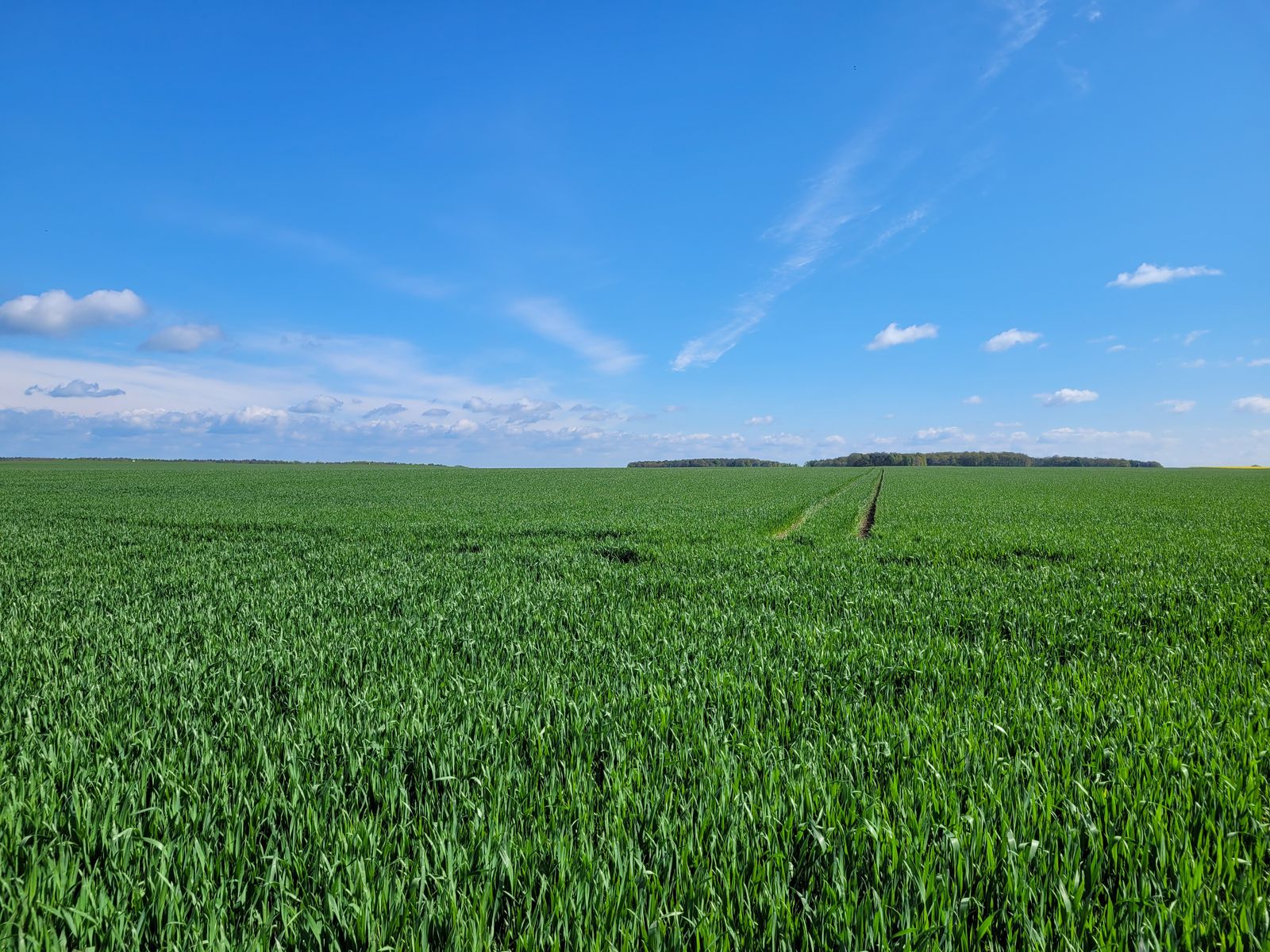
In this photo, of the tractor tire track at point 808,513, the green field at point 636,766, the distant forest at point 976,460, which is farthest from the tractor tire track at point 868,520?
the distant forest at point 976,460

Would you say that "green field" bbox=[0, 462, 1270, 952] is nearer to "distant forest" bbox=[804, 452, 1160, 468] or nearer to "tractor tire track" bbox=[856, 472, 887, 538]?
"tractor tire track" bbox=[856, 472, 887, 538]

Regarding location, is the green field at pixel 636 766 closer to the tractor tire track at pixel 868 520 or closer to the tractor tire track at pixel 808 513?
the tractor tire track at pixel 868 520

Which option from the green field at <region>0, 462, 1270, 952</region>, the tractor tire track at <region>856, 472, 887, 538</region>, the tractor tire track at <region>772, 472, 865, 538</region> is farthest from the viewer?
the tractor tire track at <region>772, 472, 865, 538</region>

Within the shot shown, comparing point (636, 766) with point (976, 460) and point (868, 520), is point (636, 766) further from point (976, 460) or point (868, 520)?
point (976, 460)

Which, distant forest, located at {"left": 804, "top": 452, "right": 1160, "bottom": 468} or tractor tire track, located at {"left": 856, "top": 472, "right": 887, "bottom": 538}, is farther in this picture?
distant forest, located at {"left": 804, "top": 452, "right": 1160, "bottom": 468}

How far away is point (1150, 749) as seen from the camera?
3.88 m

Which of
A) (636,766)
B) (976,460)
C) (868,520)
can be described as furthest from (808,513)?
(976,460)

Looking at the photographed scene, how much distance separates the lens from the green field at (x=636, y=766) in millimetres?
2480

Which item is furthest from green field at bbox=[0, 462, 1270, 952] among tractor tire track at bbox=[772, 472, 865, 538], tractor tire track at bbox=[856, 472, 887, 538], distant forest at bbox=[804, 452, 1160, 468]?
distant forest at bbox=[804, 452, 1160, 468]

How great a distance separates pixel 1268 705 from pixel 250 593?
1242 centimetres

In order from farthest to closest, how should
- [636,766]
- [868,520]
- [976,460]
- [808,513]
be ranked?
[976,460] → [808,513] → [868,520] → [636,766]

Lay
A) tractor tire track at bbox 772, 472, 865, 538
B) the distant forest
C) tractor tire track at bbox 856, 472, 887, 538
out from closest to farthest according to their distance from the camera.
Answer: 1. tractor tire track at bbox 856, 472, 887, 538
2. tractor tire track at bbox 772, 472, 865, 538
3. the distant forest

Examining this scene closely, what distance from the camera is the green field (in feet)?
8.14

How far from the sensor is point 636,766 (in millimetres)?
3709
